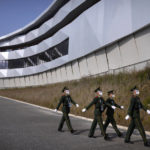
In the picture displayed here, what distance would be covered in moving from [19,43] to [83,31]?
2588 cm

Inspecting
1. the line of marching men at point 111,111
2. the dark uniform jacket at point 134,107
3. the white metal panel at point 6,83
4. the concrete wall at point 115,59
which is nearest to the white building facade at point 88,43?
the concrete wall at point 115,59

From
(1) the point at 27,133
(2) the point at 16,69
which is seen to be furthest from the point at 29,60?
(1) the point at 27,133

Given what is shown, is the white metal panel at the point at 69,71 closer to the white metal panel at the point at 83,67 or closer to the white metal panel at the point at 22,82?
the white metal panel at the point at 83,67

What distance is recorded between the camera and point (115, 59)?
53.4 ft

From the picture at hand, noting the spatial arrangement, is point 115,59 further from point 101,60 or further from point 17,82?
point 17,82

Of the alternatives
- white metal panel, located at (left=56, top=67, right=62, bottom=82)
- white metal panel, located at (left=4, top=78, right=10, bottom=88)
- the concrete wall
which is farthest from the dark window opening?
white metal panel, located at (left=4, top=78, right=10, bottom=88)

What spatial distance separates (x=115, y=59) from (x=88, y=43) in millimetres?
4393

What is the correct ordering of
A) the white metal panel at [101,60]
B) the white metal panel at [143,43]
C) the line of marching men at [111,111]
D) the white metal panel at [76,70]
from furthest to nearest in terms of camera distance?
the white metal panel at [76,70] < the white metal panel at [101,60] < the white metal panel at [143,43] < the line of marching men at [111,111]

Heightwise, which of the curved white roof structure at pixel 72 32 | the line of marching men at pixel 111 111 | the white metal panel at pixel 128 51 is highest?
the curved white roof structure at pixel 72 32

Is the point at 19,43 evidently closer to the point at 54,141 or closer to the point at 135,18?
the point at 135,18

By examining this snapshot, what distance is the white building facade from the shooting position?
13914 mm

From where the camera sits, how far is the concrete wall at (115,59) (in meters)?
13.4

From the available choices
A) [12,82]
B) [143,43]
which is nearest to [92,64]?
[143,43]

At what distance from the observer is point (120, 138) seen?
6156 mm
